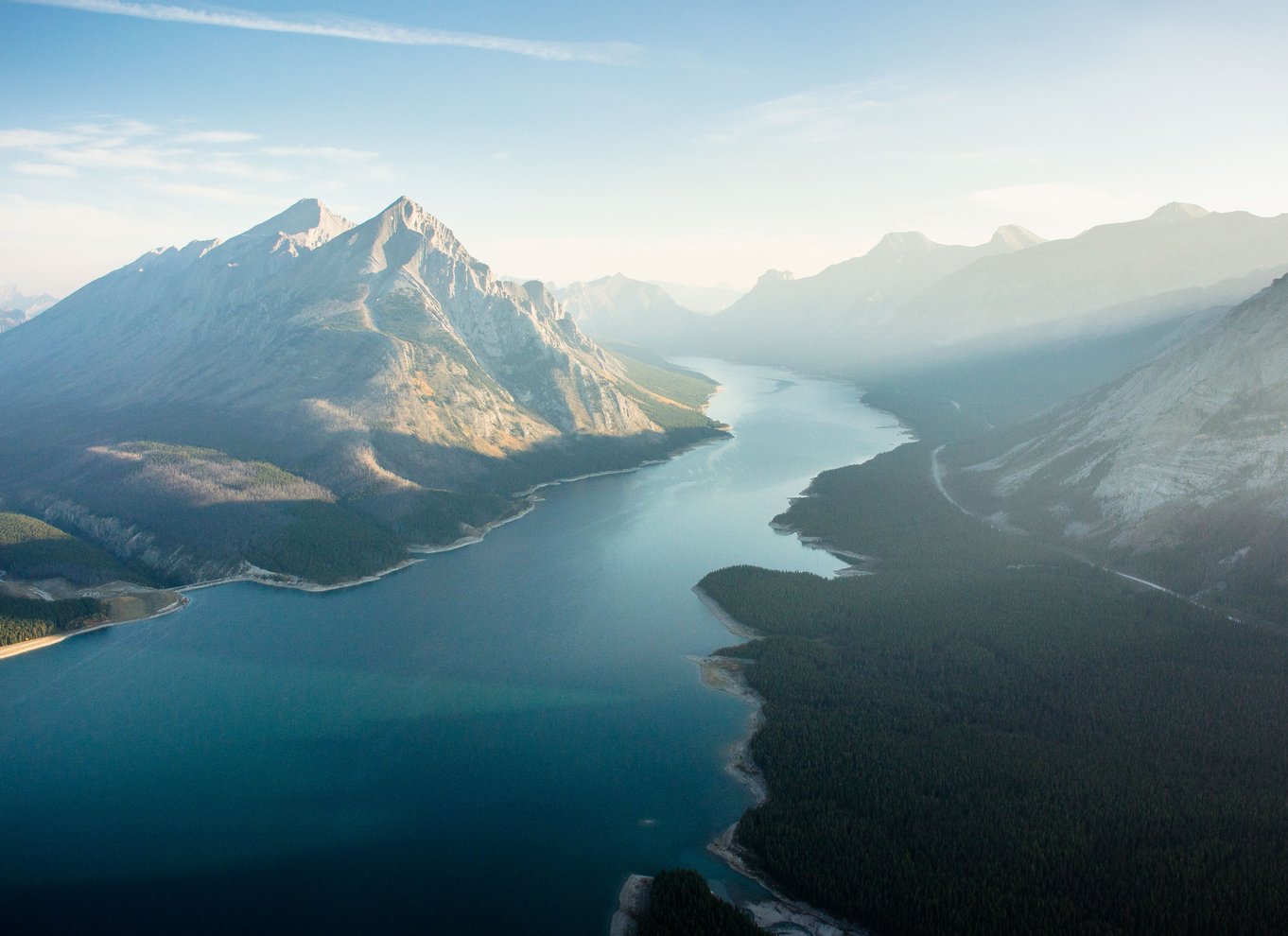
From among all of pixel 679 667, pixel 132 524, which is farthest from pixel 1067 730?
pixel 132 524

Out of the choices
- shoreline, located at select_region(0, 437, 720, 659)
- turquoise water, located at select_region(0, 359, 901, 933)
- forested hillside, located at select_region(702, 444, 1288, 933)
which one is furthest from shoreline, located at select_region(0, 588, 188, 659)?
forested hillside, located at select_region(702, 444, 1288, 933)

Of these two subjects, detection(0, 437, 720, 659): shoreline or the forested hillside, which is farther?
detection(0, 437, 720, 659): shoreline

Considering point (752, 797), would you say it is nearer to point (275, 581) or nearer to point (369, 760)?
point (369, 760)

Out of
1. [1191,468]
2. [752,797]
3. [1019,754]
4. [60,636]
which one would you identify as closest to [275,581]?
[60,636]

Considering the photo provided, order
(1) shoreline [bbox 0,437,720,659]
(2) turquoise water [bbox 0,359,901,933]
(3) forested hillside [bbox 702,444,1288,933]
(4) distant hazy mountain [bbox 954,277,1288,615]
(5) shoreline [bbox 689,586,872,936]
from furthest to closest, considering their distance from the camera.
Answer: (4) distant hazy mountain [bbox 954,277,1288,615], (1) shoreline [bbox 0,437,720,659], (2) turquoise water [bbox 0,359,901,933], (5) shoreline [bbox 689,586,872,936], (3) forested hillside [bbox 702,444,1288,933]

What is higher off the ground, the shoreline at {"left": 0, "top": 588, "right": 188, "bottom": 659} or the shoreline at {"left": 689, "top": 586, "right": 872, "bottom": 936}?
the shoreline at {"left": 0, "top": 588, "right": 188, "bottom": 659}

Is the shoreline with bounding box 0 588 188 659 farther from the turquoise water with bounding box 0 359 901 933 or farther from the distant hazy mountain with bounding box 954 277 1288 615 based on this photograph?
the distant hazy mountain with bounding box 954 277 1288 615

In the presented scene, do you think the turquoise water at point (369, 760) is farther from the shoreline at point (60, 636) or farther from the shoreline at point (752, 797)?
the shoreline at point (60, 636)

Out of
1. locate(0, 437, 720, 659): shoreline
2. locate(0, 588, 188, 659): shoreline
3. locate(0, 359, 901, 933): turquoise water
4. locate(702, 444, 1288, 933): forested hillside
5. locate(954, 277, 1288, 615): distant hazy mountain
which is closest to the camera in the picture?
locate(702, 444, 1288, 933): forested hillside
